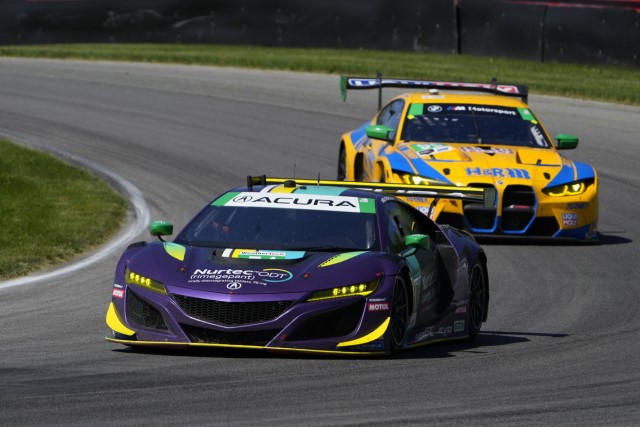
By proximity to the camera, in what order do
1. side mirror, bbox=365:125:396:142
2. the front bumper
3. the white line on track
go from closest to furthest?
1. the front bumper
2. the white line on track
3. side mirror, bbox=365:125:396:142

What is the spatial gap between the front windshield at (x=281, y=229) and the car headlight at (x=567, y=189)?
6.18m

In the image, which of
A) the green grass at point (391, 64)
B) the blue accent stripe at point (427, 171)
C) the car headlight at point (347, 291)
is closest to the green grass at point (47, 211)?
the blue accent stripe at point (427, 171)

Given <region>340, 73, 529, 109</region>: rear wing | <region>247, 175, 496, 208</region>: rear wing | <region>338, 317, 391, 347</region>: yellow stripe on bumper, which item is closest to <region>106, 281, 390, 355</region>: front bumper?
<region>338, 317, 391, 347</region>: yellow stripe on bumper

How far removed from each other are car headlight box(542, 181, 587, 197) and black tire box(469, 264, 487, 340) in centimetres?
493

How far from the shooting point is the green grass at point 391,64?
88.1ft

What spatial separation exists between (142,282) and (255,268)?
0.69 m

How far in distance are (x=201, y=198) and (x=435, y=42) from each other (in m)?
13.0

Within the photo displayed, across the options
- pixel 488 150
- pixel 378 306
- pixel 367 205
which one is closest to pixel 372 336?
pixel 378 306

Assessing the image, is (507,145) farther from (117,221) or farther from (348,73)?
(348,73)

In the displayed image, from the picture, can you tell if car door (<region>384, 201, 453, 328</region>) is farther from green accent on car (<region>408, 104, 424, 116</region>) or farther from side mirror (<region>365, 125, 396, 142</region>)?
green accent on car (<region>408, 104, 424, 116</region>)

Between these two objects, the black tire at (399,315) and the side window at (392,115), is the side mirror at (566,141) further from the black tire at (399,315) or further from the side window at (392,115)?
the black tire at (399,315)

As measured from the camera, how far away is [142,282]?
907cm

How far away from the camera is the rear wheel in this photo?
904 centimetres

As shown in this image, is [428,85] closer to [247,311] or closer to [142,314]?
[142,314]
